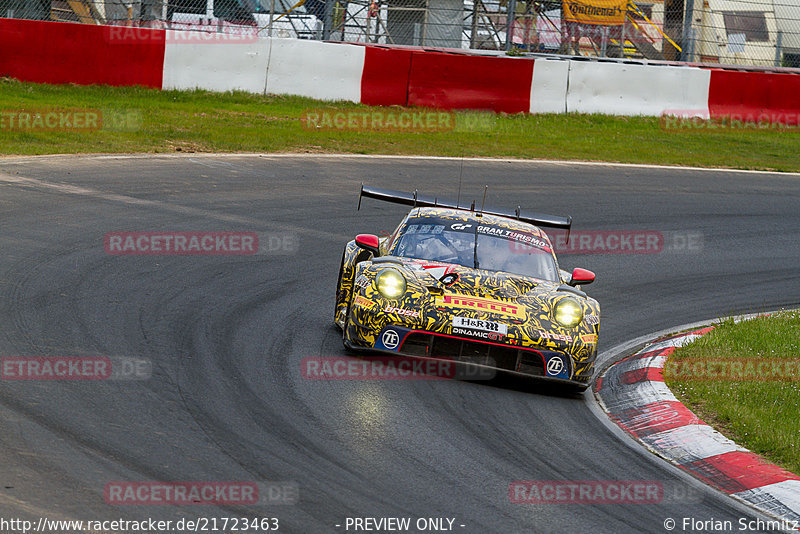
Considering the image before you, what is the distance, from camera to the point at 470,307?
22.5 feet

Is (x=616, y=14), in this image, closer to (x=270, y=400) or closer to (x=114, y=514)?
(x=270, y=400)

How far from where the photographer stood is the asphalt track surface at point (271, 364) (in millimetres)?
4688

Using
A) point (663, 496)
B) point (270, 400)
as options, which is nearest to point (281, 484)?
point (270, 400)

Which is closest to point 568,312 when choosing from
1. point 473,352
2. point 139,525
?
point 473,352

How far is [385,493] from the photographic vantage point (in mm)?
4727

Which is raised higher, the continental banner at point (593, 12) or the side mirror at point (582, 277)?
the continental banner at point (593, 12)

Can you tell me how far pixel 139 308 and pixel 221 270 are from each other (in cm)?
173
